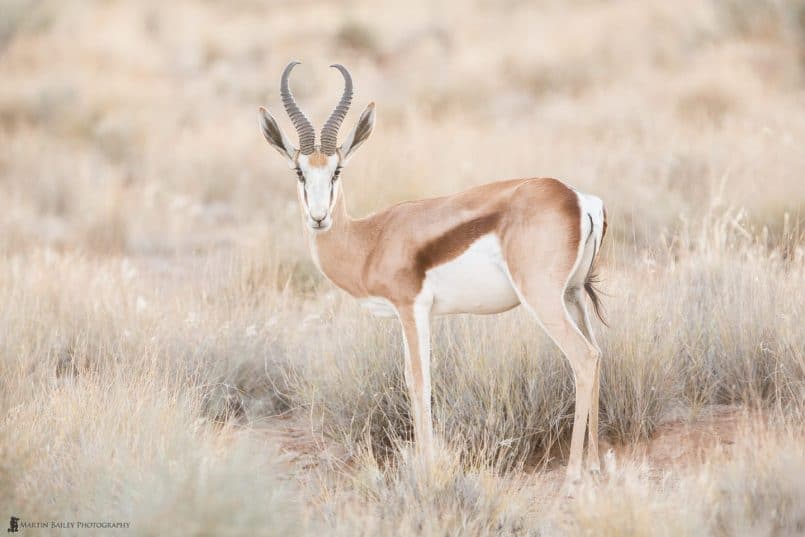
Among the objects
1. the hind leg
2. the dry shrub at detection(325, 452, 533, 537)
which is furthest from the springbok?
the dry shrub at detection(325, 452, 533, 537)

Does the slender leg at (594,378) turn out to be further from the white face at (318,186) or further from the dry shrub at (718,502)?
the white face at (318,186)

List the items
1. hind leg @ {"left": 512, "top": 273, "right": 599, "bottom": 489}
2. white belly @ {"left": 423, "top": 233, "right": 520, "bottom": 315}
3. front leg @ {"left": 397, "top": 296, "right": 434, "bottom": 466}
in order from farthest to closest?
front leg @ {"left": 397, "top": 296, "right": 434, "bottom": 466}
white belly @ {"left": 423, "top": 233, "right": 520, "bottom": 315}
hind leg @ {"left": 512, "top": 273, "right": 599, "bottom": 489}

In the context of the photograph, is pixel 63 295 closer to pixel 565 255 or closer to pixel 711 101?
pixel 565 255

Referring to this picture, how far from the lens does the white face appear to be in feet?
16.7

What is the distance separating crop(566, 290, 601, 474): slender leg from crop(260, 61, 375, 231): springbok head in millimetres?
1396

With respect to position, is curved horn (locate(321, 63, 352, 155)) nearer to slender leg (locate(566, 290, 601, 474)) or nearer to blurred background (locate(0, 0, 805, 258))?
slender leg (locate(566, 290, 601, 474))

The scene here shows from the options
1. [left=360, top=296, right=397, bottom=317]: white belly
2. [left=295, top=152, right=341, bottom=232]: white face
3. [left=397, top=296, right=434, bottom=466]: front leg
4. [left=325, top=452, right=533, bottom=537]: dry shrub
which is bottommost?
[left=325, top=452, right=533, bottom=537]: dry shrub

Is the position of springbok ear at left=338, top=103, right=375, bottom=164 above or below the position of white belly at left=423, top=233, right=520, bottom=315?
above

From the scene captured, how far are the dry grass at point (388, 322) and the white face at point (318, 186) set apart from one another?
1.19m

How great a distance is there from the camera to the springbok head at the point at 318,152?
5.11 metres

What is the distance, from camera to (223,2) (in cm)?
3406

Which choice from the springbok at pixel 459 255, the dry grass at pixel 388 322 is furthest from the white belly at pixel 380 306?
the dry grass at pixel 388 322

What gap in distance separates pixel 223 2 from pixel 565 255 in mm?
31394

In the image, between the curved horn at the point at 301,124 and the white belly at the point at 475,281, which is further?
the curved horn at the point at 301,124
